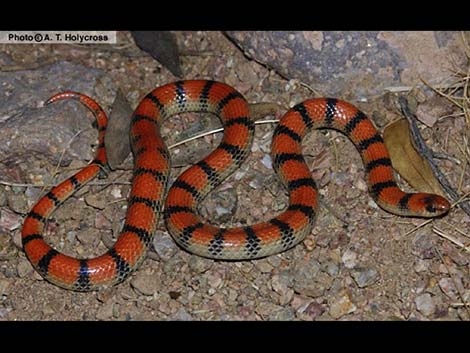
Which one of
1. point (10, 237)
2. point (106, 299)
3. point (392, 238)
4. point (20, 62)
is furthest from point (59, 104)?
point (392, 238)

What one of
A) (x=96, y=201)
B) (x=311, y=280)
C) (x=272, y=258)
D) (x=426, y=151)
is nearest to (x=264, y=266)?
(x=272, y=258)

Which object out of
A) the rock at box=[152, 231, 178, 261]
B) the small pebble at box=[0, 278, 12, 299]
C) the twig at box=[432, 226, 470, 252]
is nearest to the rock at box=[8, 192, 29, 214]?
the small pebble at box=[0, 278, 12, 299]

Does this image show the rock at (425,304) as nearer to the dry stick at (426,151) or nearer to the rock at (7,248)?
the dry stick at (426,151)

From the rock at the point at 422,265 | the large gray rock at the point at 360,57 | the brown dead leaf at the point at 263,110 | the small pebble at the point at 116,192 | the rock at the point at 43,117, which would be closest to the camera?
the rock at the point at 422,265

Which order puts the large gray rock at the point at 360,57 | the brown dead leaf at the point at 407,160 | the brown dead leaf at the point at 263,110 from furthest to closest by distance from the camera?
the brown dead leaf at the point at 263,110 < the large gray rock at the point at 360,57 < the brown dead leaf at the point at 407,160

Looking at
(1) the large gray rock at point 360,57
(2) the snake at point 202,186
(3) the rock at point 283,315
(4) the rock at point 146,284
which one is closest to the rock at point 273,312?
(3) the rock at point 283,315

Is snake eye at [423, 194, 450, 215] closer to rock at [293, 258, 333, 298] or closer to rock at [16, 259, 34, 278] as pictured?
rock at [293, 258, 333, 298]

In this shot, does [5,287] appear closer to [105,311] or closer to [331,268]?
[105,311]
